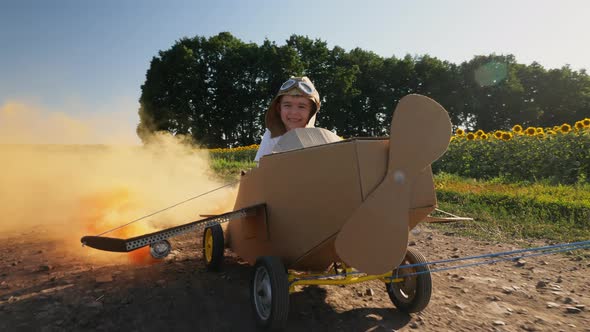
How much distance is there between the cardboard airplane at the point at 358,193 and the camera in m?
2.40

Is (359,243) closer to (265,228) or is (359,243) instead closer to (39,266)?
(265,228)

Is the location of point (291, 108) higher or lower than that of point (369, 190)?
higher

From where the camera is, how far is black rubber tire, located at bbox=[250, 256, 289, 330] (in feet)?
9.04

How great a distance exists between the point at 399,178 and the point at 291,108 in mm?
2374

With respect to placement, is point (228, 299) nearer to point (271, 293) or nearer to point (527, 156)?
point (271, 293)

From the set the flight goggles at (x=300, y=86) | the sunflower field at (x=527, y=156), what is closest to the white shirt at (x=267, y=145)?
the flight goggles at (x=300, y=86)

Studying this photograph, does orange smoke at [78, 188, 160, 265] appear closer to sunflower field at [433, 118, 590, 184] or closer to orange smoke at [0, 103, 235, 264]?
orange smoke at [0, 103, 235, 264]

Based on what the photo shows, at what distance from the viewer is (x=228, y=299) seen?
365 cm

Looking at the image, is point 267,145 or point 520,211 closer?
point 267,145

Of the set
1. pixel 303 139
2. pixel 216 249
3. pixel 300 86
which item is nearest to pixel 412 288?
pixel 303 139

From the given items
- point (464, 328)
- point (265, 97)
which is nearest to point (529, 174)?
point (464, 328)

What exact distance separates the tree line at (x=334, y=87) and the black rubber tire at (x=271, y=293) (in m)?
33.8

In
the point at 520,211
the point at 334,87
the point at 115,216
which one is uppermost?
the point at 334,87

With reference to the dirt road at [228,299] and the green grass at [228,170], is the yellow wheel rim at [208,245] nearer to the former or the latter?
the dirt road at [228,299]
